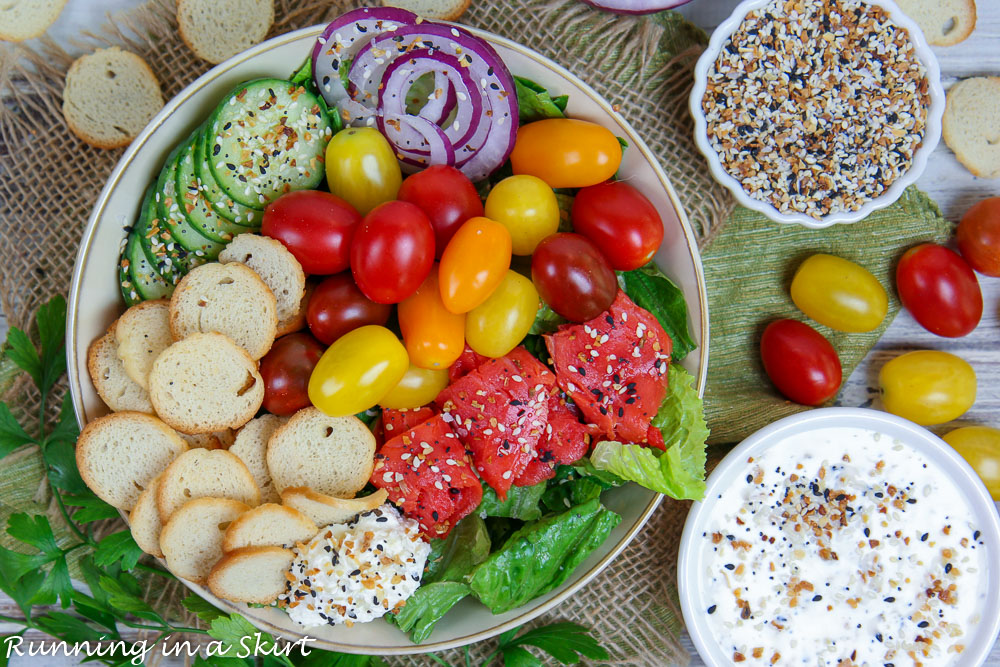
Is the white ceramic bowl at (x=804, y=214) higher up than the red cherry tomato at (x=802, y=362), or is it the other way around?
the white ceramic bowl at (x=804, y=214)

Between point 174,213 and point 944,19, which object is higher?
point 174,213

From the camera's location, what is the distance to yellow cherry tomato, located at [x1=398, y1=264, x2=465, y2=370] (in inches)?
52.1

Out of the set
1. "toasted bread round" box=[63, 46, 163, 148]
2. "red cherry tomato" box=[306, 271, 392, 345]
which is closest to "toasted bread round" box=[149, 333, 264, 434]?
"red cherry tomato" box=[306, 271, 392, 345]

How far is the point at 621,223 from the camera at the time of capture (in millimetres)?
1354

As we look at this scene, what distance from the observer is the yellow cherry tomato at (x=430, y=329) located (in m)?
1.32

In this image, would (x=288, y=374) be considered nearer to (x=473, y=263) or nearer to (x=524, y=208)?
(x=473, y=263)

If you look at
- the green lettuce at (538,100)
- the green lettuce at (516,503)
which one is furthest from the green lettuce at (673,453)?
the green lettuce at (538,100)

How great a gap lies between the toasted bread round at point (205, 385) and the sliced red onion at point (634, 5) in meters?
1.03

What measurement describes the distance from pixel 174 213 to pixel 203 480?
500 millimetres

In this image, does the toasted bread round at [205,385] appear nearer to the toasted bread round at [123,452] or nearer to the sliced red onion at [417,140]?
the toasted bread round at [123,452]

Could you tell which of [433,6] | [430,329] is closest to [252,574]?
[430,329]

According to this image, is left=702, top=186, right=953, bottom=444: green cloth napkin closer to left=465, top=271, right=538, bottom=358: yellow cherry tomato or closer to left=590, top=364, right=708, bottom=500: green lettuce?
left=590, top=364, right=708, bottom=500: green lettuce

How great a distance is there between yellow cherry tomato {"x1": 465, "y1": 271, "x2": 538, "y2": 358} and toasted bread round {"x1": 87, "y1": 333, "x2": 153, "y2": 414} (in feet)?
2.11

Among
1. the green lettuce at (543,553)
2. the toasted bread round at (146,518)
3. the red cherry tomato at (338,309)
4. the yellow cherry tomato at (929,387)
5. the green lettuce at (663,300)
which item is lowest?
the yellow cherry tomato at (929,387)
